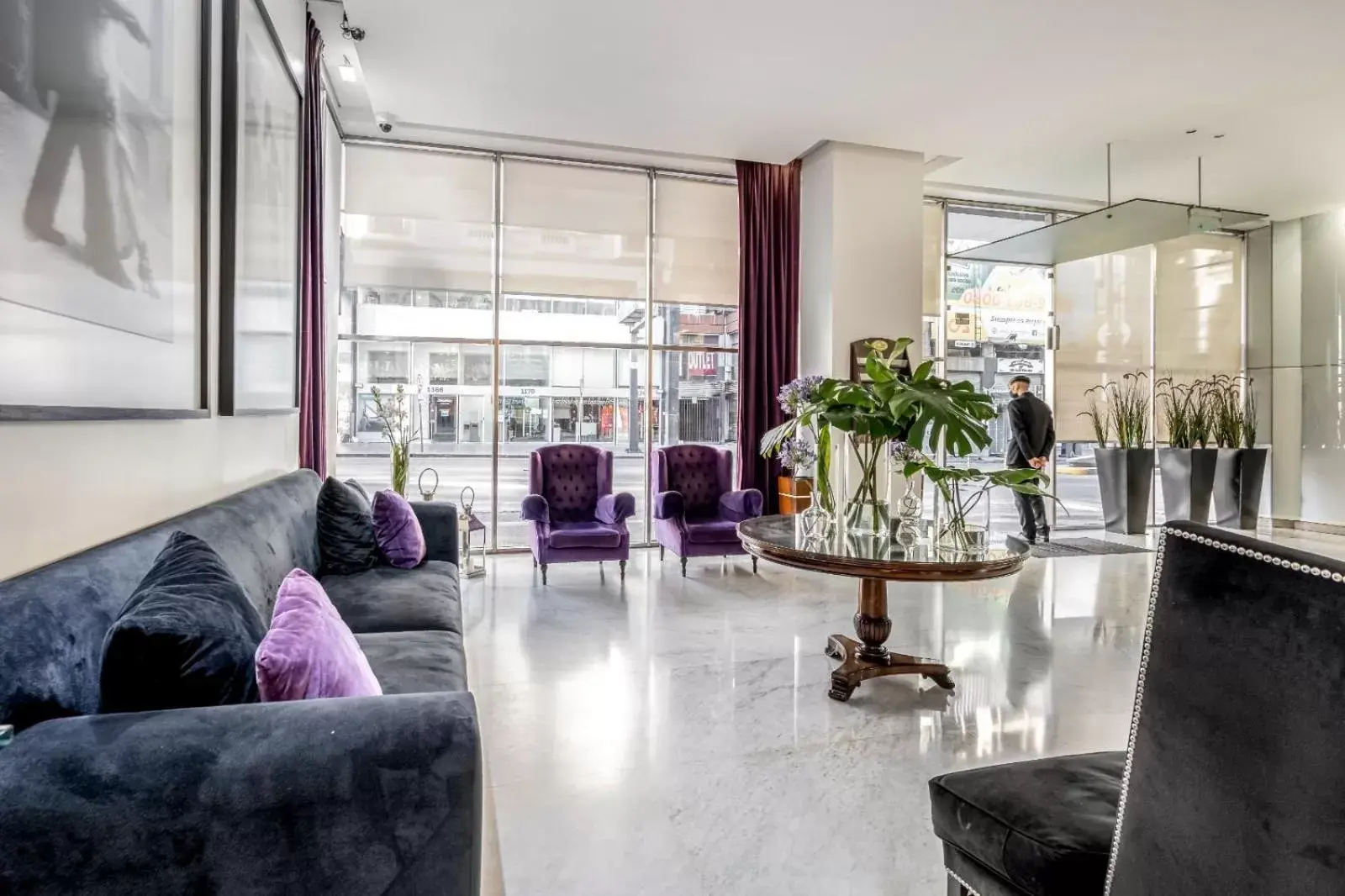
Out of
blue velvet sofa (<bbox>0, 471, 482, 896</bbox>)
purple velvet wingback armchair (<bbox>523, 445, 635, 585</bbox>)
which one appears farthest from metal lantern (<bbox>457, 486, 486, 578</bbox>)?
blue velvet sofa (<bbox>0, 471, 482, 896</bbox>)

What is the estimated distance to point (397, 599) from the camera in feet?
9.53

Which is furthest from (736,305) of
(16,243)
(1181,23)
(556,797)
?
(16,243)

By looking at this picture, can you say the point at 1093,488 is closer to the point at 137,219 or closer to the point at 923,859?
the point at 923,859

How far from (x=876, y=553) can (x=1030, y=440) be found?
16.3ft

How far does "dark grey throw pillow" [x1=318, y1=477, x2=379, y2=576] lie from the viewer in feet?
10.9

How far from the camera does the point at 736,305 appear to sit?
7.12m

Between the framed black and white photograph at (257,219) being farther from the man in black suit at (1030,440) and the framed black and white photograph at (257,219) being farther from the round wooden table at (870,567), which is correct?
the man in black suit at (1030,440)

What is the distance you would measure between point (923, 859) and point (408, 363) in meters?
5.72

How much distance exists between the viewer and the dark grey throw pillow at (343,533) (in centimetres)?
333

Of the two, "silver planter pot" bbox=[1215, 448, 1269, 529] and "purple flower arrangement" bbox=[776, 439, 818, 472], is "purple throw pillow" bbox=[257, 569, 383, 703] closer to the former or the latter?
"purple flower arrangement" bbox=[776, 439, 818, 472]

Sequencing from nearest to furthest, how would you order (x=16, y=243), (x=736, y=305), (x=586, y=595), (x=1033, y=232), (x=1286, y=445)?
(x=16, y=243) < (x=586, y=595) < (x=1033, y=232) < (x=736, y=305) < (x=1286, y=445)

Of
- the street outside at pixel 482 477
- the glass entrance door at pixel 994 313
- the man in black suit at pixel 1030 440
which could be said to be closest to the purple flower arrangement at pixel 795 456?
the street outside at pixel 482 477

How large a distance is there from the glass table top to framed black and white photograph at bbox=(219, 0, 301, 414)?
223 centimetres

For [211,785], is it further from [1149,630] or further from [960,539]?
[960,539]
